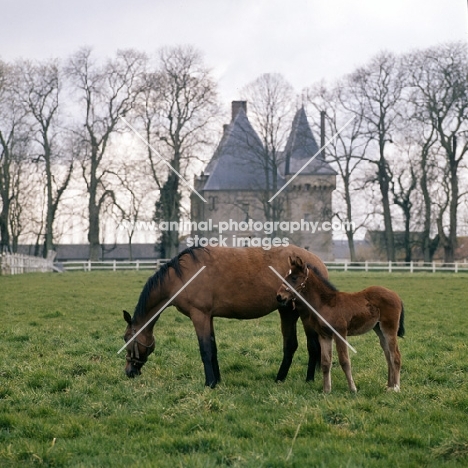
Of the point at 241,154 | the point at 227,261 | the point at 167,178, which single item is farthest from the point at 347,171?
the point at 227,261

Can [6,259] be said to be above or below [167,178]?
below

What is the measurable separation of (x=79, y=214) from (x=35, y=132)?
6.68 m

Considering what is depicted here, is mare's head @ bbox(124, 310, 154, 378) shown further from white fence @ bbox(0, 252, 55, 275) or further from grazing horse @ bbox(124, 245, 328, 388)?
white fence @ bbox(0, 252, 55, 275)

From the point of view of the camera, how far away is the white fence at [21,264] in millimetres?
32422

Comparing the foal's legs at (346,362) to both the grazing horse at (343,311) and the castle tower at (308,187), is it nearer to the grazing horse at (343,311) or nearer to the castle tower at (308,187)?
the grazing horse at (343,311)

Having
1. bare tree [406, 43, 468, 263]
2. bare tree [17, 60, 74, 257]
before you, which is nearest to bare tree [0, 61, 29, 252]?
bare tree [17, 60, 74, 257]

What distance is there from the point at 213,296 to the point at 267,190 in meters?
38.1

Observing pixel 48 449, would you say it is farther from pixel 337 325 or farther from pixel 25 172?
pixel 25 172

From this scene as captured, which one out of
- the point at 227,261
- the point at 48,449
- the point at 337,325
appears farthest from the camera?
the point at 227,261

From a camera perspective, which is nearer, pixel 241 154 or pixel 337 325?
pixel 337 325

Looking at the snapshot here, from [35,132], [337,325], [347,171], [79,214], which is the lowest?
[337,325]

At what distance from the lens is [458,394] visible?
629 cm

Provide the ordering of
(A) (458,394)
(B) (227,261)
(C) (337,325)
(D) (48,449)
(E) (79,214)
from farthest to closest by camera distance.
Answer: (E) (79,214) → (B) (227,261) → (C) (337,325) → (A) (458,394) → (D) (48,449)

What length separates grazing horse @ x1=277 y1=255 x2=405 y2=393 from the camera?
Result: 6.83 metres
